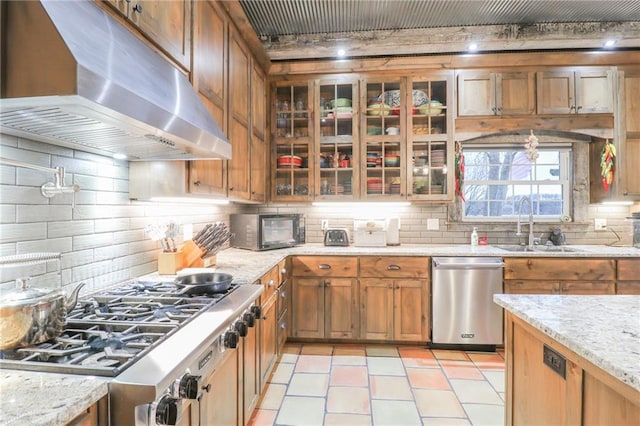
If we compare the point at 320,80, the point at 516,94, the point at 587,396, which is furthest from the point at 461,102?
Result: the point at 587,396

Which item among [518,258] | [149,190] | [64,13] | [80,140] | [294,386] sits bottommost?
[294,386]

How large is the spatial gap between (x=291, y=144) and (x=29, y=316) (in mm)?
2890

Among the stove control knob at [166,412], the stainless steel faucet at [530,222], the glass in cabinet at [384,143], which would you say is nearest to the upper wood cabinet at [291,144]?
the glass in cabinet at [384,143]

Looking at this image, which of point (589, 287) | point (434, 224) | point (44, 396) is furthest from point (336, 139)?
point (44, 396)

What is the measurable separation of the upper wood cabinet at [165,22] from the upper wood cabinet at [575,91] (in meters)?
3.26

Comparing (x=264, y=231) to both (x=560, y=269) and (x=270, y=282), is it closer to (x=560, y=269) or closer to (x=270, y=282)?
(x=270, y=282)

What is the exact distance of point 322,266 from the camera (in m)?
3.16

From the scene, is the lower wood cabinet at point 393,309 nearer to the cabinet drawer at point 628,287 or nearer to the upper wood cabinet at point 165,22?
the cabinet drawer at point 628,287

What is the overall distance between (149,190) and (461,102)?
299cm

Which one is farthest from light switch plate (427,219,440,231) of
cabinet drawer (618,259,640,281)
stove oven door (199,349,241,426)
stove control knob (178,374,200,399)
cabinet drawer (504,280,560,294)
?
stove control knob (178,374,200,399)

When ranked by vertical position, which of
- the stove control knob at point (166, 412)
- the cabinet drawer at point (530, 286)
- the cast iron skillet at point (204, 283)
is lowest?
the cabinet drawer at point (530, 286)

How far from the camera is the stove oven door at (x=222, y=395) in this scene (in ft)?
3.90

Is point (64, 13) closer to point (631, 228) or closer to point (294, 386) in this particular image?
point (294, 386)

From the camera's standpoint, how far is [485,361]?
286cm
